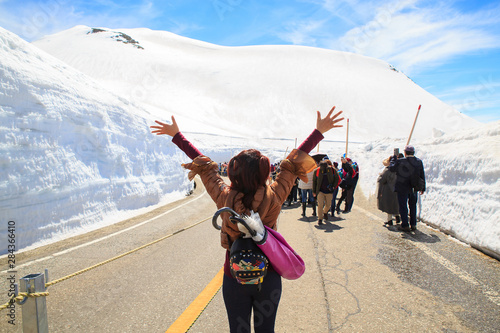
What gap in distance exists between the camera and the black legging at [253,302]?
1857 millimetres

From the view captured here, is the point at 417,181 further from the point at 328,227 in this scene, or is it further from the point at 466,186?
the point at 328,227

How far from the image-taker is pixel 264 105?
62.1 metres

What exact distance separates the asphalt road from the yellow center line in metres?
0.06

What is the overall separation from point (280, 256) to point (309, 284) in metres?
2.41

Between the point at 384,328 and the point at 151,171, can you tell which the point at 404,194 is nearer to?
the point at 384,328

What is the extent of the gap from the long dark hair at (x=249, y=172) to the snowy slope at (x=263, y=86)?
49.3 metres

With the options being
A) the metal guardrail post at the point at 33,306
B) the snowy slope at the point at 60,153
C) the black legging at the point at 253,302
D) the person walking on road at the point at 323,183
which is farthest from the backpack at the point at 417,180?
the snowy slope at the point at 60,153

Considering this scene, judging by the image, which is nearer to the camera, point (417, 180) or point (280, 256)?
point (280, 256)

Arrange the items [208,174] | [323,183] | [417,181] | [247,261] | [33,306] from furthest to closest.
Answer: [323,183] < [417,181] < [208,174] < [33,306] < [247,261]

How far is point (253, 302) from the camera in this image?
6.28 feet

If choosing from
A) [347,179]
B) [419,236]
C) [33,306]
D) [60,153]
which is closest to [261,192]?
[33,306]

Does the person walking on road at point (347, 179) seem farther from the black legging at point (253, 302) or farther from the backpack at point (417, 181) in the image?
the black legging at point (253, 302)

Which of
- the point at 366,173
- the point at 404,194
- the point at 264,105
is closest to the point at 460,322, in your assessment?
the point at 404,194

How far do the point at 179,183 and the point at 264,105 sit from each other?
5149cm
